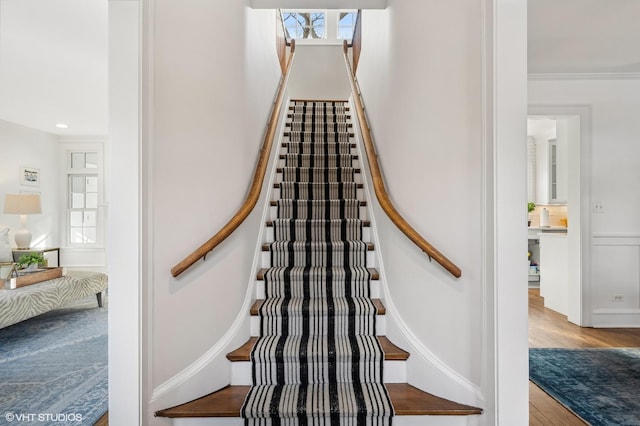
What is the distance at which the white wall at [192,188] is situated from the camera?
146cm

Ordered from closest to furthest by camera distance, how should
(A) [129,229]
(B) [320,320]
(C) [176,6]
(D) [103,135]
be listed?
(A) [129,229] → (C) [176,6] → (B) [320,320] → (D) [103,135]

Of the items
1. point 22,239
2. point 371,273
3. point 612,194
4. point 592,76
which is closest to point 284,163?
point 371,273

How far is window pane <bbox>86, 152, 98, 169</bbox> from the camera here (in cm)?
627

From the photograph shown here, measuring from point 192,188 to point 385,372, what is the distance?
1.46 m

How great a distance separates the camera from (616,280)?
11.3 feet

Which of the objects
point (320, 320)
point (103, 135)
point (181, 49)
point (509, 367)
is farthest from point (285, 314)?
point (103, 135)

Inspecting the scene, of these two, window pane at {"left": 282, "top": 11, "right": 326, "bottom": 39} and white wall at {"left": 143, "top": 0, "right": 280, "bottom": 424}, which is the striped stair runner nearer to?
white wall at {"left": 143, "top": 0, "right": 280, "bottom": 424}

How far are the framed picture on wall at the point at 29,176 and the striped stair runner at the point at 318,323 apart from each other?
5184 millimetres

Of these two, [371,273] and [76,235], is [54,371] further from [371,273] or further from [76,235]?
[76,235]

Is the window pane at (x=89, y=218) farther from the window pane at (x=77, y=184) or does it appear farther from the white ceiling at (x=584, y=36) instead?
the white ceiling at (x=584, y=36)

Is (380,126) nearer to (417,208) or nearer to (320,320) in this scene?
(417,208)

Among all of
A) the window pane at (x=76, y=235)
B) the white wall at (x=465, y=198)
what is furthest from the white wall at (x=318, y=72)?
the window pane at (x=76, y=235)

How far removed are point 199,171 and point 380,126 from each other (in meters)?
1.55

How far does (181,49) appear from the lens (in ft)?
5.09
